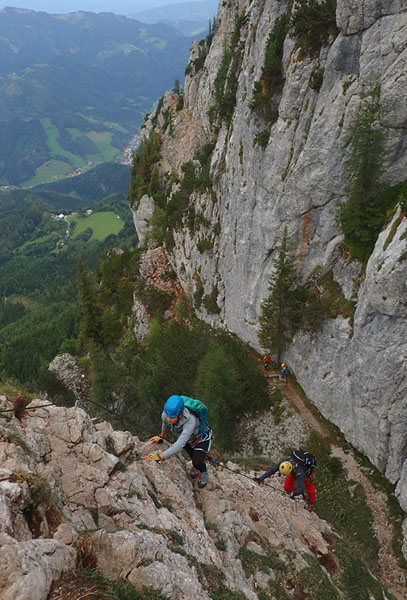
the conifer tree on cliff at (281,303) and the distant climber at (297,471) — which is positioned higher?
the conifer tree on cliff at (281,303)

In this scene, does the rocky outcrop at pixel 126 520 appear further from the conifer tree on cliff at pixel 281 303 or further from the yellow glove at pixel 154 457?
the conifer tree on cliff at pixel 281 303

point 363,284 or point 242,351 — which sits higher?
point 242,351

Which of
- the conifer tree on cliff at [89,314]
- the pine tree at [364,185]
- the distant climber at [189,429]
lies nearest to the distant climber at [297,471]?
the distant climber at [189,429]

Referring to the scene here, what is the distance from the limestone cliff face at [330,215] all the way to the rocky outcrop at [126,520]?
9855 mm

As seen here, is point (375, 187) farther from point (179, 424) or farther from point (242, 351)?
point (179, 424)

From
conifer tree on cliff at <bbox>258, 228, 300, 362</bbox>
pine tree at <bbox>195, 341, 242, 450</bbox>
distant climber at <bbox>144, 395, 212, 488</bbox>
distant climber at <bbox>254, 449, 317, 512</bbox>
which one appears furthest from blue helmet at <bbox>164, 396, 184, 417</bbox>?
conifer tree on cliff at <bbox>258, 228, 300, 362</bbox>

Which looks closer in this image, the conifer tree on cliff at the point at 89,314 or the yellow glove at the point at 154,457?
the yellow glove at the point at 154,457

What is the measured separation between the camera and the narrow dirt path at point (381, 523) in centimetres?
1934

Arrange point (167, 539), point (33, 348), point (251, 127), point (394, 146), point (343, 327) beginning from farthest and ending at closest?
point (33, 348), point (251, 127), point (343, 327), point (394, 146), point (167, 539)

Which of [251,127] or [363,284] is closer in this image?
[363,284]

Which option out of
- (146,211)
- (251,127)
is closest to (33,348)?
(146,211)

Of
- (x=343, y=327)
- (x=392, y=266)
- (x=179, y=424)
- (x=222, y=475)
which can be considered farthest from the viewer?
(x=343, y=327)

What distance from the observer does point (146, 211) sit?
69.9 metres

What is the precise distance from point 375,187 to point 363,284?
6.52m
